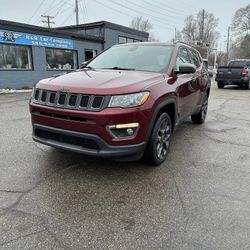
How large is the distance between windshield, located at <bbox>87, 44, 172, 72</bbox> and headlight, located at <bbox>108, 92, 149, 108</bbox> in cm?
107

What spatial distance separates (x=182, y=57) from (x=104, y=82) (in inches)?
86.8

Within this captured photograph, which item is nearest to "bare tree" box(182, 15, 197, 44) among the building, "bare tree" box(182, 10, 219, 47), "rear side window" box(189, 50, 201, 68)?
"bare tree" box(182, 10, 219, 47)

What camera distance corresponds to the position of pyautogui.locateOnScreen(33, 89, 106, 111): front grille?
3266 mm

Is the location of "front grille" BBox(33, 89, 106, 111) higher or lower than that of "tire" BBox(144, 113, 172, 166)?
higher

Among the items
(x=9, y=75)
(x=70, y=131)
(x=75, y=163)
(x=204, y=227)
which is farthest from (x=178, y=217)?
(x=9, y=75)

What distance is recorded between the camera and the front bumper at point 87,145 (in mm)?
3305

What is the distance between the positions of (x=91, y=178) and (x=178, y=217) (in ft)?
4.32

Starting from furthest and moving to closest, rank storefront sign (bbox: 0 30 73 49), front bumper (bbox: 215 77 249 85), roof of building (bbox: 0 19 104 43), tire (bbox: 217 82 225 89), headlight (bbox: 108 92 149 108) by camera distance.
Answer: tire (bbox: 217 82 225 89) < front bumper (bbox: 215 77 249 85) < storefront sign (bbox: 0 30 73 49) < roof of building (bbox: 0 19 104 43) < headlight (bbox: 108 92 149 108)

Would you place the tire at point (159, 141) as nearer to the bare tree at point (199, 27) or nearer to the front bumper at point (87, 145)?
the front bumper at point (87, 145)

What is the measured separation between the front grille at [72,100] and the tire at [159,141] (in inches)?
36.9

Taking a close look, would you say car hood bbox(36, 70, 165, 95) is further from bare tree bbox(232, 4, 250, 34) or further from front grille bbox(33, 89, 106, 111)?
bare tree bbox(232, 4, 250, 34)

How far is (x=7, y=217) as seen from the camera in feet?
9.13

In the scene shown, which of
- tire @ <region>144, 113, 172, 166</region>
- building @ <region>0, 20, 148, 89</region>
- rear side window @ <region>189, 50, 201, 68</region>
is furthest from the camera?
building @ <region>0, 20, 148, 89</region>

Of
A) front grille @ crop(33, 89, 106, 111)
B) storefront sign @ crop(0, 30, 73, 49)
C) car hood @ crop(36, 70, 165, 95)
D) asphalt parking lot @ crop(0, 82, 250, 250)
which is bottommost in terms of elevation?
asphalt parking lot @ crop(0, 82, 250, 250)
